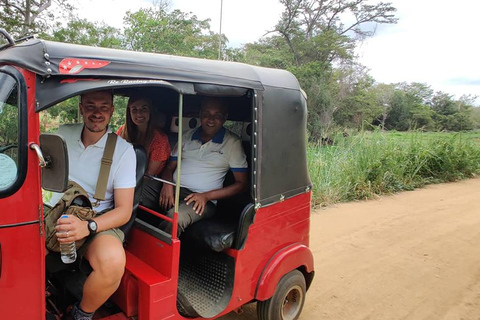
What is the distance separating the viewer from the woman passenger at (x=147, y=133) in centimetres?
296

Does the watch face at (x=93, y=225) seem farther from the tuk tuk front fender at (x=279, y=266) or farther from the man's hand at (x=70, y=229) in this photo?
the tuk tuk front fender at (x=279, y=266)

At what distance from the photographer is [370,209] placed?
7066 millimetres

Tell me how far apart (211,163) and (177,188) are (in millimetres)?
821

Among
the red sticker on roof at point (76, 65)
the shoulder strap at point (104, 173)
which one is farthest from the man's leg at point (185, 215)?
the red sticker on roof at point (76, 65)

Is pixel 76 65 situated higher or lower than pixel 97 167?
higher

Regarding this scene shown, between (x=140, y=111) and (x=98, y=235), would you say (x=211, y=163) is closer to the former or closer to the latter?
(x=140, y=111)

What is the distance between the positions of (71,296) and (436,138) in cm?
1110

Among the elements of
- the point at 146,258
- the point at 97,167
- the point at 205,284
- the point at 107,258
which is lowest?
the point at 205,284

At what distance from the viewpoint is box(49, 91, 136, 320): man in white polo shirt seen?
5.87 feet

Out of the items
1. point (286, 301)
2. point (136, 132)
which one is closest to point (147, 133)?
point (136, 132)

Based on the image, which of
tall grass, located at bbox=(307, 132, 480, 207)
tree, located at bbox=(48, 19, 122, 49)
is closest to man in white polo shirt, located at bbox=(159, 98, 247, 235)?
tall grass, located at bbox=(307, 132, 480, 207)

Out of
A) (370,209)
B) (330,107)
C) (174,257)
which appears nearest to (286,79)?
(174,257)

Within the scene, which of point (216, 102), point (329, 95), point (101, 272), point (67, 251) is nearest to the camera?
point (67, 251)

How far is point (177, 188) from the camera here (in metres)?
1.97
